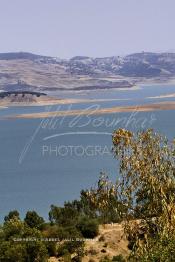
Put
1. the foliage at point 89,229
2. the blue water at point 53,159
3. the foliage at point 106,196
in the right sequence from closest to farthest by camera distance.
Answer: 1. the foliage at point 106,196
2. the foliage at point 89,229
3. the blue water at point 53,159

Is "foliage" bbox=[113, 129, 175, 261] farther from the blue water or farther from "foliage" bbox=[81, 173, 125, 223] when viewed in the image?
the blue water

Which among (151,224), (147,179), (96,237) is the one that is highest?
(147,179)

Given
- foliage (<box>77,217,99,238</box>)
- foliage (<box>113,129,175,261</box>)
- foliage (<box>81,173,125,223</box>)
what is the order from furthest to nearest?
1. foliage (<box>77,217,99,238</box>)
2. foliage (<box>81,173,125,223</box>)
3. foliage (<box>113,129,175,261</box>)

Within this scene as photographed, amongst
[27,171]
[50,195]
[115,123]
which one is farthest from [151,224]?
[115,123]

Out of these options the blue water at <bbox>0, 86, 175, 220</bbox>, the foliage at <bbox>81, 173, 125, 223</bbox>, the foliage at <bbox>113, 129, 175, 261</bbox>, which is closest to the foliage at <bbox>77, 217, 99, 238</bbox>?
the blue water at <bbox>0, 86, 175, 220</bbox>

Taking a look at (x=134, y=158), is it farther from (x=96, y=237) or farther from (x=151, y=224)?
(x=96, y=237)

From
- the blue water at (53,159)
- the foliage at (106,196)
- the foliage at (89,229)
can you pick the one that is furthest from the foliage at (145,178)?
the blue water at (53,159)

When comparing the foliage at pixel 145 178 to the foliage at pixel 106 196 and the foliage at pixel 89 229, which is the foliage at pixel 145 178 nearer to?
the foliage at pixel 106 196

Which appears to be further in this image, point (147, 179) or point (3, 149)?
point (3, 149)
